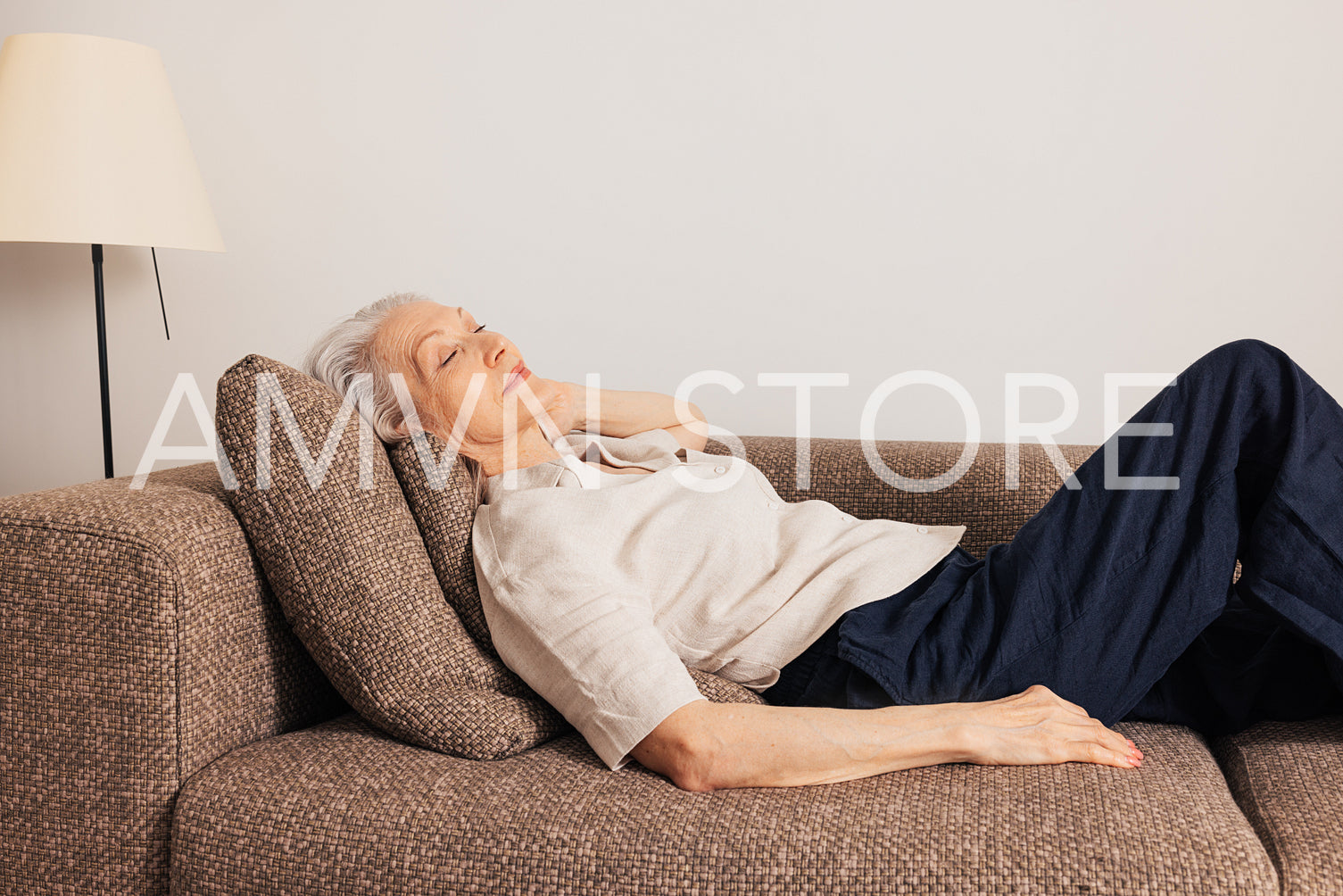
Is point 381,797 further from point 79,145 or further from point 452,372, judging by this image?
point 79,145

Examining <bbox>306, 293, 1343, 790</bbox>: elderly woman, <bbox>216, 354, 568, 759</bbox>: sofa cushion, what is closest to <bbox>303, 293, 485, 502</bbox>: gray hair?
<bbox>306, 293, 1343, 790</bbox>: elderly woman

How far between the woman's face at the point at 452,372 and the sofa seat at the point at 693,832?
0.54 m

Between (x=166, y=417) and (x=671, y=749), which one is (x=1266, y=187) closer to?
(x=671, y=749)

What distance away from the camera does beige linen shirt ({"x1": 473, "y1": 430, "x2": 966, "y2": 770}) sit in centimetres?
121

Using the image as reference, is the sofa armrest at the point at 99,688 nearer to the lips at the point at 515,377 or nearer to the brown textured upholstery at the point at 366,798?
the brown textured upholstery at the point at 366,798

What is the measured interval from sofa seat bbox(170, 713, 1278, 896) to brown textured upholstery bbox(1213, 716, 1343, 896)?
2cm

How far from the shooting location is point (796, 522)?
5.10 ft

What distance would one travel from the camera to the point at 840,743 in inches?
45.8

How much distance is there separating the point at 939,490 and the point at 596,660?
0.83 metres

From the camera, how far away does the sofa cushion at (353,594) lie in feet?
4.10

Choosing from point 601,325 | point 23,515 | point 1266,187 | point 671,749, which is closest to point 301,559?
point 23,515

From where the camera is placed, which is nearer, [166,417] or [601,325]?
[601,325]

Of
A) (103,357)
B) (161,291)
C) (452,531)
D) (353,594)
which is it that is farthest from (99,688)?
(161,291)

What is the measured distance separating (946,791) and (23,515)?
1.09m
